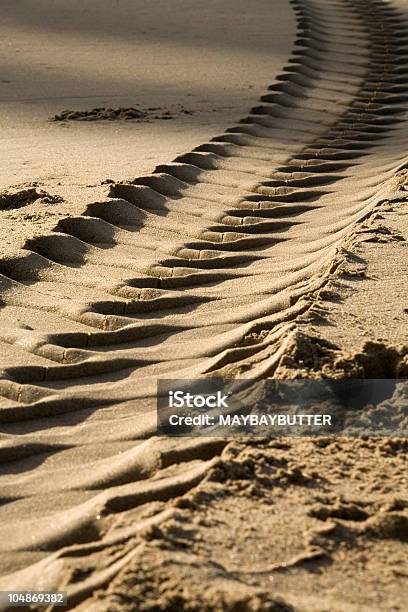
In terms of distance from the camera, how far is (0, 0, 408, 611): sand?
1.68m

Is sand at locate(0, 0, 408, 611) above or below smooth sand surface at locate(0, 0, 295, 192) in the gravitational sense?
below

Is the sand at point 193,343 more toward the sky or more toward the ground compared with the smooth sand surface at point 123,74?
more toward the ground

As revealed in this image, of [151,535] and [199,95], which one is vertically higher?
[199,95]

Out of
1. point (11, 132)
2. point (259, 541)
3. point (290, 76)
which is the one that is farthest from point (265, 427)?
point (290, 76)

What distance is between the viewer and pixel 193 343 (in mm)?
2723

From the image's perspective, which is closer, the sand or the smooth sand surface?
the sand

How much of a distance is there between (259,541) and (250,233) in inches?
84.7

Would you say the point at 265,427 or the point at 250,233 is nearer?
the point at 265,427

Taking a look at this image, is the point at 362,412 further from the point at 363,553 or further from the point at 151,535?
the point at 151,535

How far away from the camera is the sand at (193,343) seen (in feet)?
5.50

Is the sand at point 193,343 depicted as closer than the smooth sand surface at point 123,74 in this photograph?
Yes

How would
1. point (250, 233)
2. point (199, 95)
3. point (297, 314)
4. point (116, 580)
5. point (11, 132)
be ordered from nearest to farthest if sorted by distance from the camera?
point (116, 580) < point (297, 314) < point (250, 233) < point (11, 132) < point (199, 95)

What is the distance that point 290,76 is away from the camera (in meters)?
7.05

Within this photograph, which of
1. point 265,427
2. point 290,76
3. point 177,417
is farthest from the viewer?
point 290,76
